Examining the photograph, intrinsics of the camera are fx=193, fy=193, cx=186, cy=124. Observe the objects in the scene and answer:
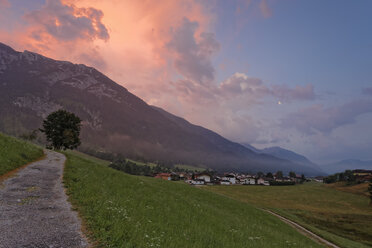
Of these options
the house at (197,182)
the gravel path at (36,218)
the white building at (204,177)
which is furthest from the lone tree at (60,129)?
the white building at (204,177)

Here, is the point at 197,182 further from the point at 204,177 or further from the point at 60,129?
the point at 60,129

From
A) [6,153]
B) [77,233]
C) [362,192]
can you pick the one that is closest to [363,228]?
[77,233]

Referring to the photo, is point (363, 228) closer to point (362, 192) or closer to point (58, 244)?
point (58, 244)

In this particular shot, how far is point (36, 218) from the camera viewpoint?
905cm

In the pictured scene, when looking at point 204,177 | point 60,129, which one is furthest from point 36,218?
point 204,177

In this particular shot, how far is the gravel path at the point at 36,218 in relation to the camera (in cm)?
711

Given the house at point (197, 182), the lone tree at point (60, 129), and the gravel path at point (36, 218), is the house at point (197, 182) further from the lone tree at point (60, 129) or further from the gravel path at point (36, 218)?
the gravel path at point (36, 218)

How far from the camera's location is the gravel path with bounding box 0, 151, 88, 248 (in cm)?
711

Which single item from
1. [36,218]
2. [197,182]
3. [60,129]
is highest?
[60,129]

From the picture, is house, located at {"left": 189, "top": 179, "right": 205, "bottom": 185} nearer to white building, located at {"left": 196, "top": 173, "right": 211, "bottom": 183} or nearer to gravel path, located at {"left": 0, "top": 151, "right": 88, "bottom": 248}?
white building, located at {"left": 196, "top": 173, "right": 211, "bottom": 183}

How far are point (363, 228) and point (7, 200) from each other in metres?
69.5

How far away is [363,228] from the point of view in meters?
48.2

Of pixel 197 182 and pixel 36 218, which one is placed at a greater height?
pixel 36 218

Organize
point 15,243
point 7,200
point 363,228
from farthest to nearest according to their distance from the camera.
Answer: point 363,228, point 7,200, point 15,243
